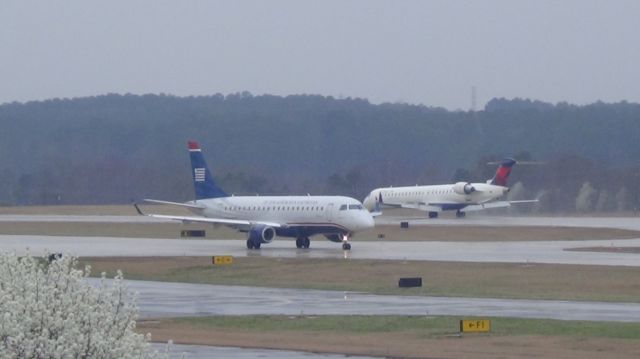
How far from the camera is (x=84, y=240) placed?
65812 mm

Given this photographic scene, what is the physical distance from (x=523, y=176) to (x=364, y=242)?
6469 cm

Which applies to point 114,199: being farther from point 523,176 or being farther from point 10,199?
point 523,176

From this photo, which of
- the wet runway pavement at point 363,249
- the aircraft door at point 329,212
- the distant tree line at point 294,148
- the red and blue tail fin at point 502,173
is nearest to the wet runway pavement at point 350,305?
the wet runway pavement at point 363,249

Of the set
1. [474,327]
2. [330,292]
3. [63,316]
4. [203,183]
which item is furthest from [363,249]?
[63,316]

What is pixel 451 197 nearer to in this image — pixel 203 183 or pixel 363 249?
pixel 203 183

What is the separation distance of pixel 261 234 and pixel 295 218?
2.03 meters

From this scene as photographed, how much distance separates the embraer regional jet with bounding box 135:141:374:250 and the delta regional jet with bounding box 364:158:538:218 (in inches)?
1529

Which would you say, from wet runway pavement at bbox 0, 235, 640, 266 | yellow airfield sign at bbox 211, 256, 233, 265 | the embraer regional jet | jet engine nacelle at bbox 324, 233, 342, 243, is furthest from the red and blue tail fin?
yellow airfield sign at bbox 211, 256, 233, 265

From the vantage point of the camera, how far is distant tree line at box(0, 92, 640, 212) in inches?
Result: 5399

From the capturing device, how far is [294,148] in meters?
164

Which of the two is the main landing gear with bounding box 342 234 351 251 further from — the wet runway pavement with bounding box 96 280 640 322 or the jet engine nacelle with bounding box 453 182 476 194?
the jet engine nacelle with bounding box 453 182 476 194

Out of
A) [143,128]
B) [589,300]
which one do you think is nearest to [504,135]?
[143,128]

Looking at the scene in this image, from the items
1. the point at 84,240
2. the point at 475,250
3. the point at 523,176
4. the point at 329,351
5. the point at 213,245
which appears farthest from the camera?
the point at 523,176

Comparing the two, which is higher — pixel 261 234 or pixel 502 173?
A: pixel 502 173
